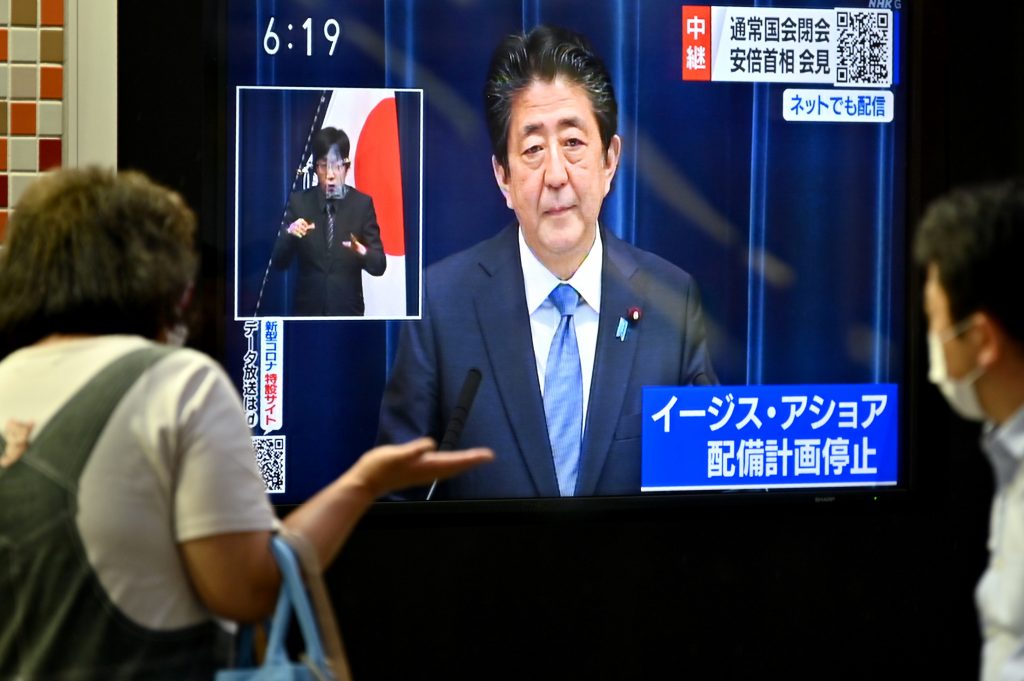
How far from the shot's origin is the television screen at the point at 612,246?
4180 mm

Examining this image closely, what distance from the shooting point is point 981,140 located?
466 centimetres

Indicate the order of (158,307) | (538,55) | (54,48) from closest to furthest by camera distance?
(158,307)
(54,48)
(538,55)

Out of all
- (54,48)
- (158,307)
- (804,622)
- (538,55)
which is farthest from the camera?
(804,622)

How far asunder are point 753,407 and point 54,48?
244 cm

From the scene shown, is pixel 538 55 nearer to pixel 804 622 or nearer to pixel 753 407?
pixel 753 407

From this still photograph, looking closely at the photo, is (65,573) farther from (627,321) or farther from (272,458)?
(627,321)

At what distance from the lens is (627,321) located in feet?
14.3

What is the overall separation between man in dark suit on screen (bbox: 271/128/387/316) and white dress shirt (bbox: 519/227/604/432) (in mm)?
509

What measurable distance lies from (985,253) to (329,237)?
2.46 meters

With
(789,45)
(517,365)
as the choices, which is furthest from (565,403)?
(789,45)

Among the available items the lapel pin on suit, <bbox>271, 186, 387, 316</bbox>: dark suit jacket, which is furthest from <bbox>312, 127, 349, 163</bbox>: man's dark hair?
the lapel pin on suit

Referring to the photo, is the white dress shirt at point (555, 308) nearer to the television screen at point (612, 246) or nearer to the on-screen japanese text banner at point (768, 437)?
the television screen at point (612, 246)

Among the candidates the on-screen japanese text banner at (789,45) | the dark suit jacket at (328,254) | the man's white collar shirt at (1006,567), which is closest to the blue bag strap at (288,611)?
the man's white collar shirt at (1006,567)

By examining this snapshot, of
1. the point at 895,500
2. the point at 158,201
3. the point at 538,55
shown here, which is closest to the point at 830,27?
the point at 538,55
